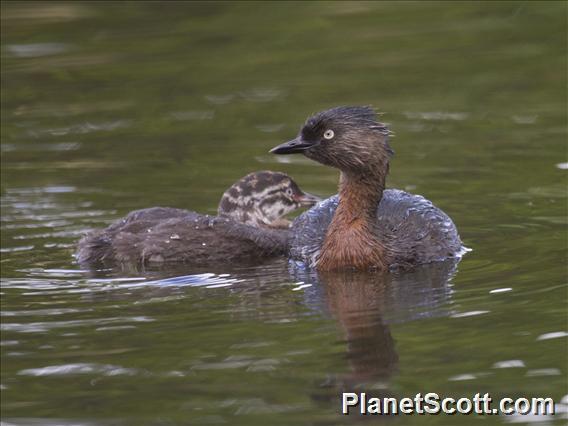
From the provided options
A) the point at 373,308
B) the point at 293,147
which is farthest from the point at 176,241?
the point at 373,308

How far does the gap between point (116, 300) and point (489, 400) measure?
2.79 m

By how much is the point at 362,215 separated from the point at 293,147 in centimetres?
60

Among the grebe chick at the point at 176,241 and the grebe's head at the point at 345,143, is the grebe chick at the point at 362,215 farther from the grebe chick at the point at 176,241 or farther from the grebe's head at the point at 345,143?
the grebe chick at the point at 176,241

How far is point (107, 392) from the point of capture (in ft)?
22.9

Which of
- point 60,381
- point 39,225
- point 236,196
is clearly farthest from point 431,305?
point 39,225

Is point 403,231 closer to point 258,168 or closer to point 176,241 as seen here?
point 176,241

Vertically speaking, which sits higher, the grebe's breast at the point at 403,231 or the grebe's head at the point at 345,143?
the grebe's head at the point at 345,143

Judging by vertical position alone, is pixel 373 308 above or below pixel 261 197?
below

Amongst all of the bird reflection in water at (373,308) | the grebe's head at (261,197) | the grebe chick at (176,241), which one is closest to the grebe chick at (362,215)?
the bird reflection in water at (373,308)

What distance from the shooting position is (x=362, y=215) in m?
9.47

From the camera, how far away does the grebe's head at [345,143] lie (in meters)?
9.46

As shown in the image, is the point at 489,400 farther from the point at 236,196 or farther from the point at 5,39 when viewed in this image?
the point at 5,39

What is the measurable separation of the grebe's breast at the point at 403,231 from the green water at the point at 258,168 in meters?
0.16

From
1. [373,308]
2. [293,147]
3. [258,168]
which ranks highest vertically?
[293,147]
